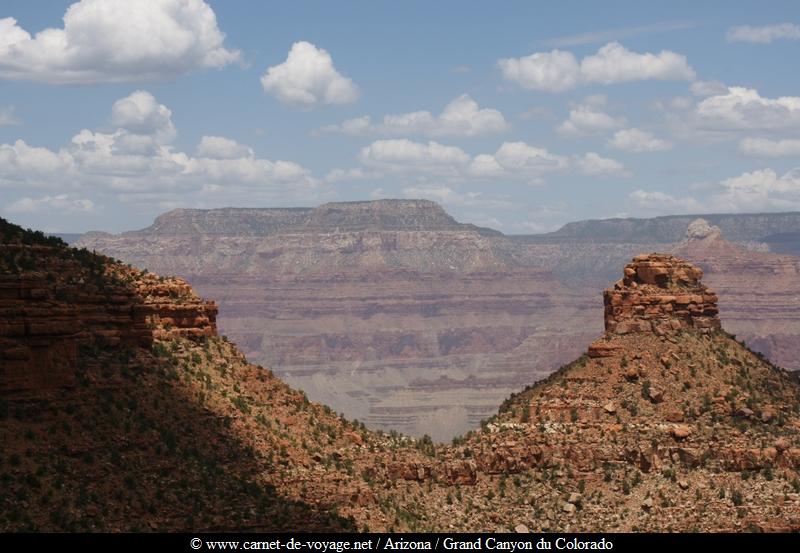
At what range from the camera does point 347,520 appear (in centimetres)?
7431

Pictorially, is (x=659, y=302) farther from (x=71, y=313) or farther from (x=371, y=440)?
(x=71, y=313)

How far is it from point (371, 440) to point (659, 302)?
77.6 feet

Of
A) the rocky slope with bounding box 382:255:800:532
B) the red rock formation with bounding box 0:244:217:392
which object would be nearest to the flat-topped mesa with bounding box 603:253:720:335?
the rocky slope with bounding box 382:255:800:532

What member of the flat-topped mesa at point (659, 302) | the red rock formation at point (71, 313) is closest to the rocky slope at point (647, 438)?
the flat-topped mesa at point (659, 302)

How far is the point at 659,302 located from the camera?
104 m

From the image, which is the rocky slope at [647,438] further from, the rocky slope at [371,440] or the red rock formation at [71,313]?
the red rock formation at [71,313]

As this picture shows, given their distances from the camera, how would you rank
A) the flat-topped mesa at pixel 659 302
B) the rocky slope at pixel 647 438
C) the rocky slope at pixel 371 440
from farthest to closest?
1. the flat-topped mesa at pixel 659 302
2. the rocky slope at pixel 647 438
3. the rocky slope at pixel 371 440

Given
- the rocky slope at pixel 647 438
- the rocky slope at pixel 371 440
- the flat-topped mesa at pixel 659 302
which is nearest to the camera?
the rocky slope at pixel 371 440

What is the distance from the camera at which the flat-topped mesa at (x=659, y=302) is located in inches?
4085

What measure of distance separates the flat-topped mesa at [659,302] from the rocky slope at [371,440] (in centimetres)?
12

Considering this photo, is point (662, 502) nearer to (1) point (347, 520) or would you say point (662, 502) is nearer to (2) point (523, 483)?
(2) point (523, 483)

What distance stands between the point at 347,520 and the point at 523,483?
1874 cm

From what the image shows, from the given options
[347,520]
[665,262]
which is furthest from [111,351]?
[665,262]

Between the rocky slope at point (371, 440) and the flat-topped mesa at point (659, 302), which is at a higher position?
the flat-topped mesa at point (659, 302)
